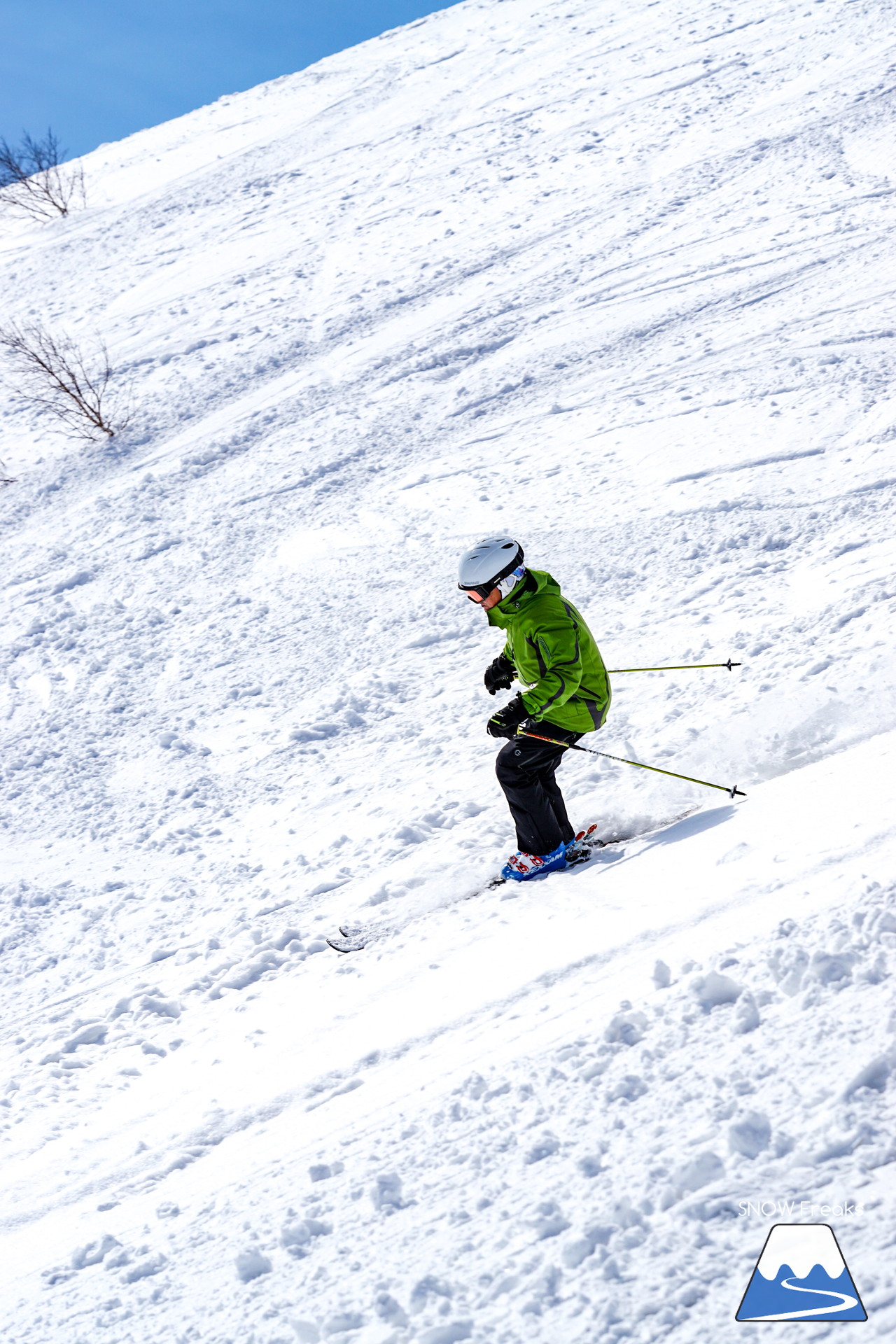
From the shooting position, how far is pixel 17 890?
21.2 feet

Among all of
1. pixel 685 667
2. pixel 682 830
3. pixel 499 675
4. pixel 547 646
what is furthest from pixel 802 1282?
pixel 685 667

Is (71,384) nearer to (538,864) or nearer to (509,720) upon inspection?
(509,720)

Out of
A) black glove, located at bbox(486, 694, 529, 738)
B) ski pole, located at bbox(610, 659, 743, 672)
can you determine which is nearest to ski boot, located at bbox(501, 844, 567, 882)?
black glove, located at bbox(486, 694, 529, 738)

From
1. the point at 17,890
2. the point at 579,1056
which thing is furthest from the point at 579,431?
the point at 579,1056

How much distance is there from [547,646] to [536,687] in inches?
8.8

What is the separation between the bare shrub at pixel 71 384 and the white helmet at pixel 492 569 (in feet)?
32.1

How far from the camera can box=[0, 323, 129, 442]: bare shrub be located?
1284cm

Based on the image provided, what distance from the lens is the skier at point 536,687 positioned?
4.55m

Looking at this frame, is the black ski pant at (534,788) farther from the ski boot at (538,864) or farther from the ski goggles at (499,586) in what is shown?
the ski goggles at (499,586)

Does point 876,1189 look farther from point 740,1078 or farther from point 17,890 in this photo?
point 17,890

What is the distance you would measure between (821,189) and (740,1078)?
1316 centimetres

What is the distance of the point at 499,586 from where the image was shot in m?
4.56

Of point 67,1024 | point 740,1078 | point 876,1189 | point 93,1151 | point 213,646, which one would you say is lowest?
point 876,1189

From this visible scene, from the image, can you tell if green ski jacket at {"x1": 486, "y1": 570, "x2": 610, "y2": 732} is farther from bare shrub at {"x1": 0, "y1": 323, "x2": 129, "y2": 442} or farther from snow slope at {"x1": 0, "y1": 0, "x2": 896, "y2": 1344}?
bare shrub at {"x1": 0, "y1": 323, "x2": 129, "y2": 442}
